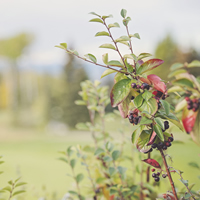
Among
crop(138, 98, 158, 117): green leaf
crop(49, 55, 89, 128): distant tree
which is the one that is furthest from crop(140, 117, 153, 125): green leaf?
crop(49, 55, 89, 128): distant tree

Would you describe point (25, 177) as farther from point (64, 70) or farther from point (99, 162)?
point (64, 70)

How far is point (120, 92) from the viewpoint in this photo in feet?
1.53

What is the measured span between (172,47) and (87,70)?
2422mm

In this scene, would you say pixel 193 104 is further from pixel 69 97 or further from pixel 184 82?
pixel 69 97

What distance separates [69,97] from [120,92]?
676 centimetres

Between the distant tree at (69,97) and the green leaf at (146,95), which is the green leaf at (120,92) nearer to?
the green leaf at (146,95)

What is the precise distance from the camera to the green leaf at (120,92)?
0.46 meters

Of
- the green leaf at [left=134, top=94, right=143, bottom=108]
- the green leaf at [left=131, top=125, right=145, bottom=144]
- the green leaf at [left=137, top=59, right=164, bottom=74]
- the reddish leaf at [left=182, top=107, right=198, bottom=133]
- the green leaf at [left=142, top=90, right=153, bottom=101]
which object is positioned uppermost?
the green leaf at [left=137, top=59, right=164, bottom=74]

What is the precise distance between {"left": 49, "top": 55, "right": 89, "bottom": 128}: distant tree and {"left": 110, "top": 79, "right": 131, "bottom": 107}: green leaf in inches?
255

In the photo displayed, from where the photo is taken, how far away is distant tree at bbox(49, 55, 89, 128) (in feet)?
23.1

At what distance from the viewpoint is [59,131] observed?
793cm

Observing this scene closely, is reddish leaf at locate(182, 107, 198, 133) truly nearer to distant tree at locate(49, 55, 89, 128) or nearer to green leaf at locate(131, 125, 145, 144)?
green leaf at locate(131, 125, 145, 144)

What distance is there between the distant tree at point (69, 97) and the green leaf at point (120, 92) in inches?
255

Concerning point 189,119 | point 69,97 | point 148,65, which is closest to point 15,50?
point 69,97
